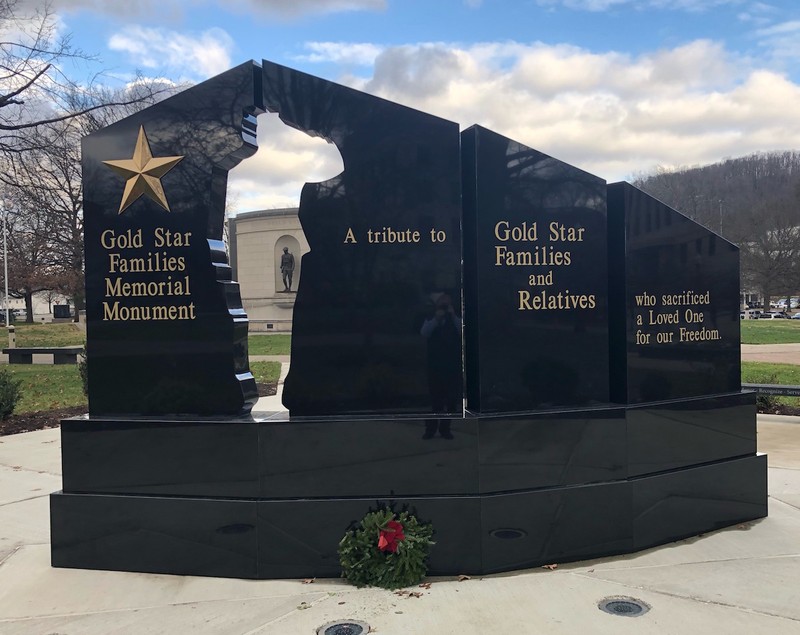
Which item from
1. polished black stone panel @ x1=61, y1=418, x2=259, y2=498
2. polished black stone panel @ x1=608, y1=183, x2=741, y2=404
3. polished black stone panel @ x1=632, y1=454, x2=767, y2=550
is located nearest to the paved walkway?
polished black stone panel @ x1=632, y1=454, x2=767, y2=550

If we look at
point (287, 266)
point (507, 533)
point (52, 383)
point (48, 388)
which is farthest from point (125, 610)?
point (287, 266)

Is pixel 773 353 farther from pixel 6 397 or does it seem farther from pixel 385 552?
pixel 6 397

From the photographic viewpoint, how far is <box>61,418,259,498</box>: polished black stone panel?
425 centimetres

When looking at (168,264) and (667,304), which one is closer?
(168,264)

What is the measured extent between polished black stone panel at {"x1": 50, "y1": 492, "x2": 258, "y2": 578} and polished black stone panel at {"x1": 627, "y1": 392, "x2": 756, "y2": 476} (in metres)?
2.76

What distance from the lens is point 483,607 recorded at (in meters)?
3.60

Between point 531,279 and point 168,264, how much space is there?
8.34 feet

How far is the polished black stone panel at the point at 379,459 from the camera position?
165 inches

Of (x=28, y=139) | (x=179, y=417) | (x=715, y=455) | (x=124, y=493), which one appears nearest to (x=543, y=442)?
(x=715, y=455)

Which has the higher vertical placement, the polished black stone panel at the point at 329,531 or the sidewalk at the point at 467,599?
the polished black stone panel at the point at 329,531

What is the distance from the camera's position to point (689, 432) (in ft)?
16.2

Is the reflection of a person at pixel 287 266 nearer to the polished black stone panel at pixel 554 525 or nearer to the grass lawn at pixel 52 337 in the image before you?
the grass lawn at pixel 52 337

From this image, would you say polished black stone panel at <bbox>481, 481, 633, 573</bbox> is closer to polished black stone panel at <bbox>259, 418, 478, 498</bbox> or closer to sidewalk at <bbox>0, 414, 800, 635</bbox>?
sidewalk at <bbox>0, 414, 800, 635</bbox>

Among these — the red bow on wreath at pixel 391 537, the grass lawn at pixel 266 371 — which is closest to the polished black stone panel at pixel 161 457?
the red bow on wreath at pixel 391 537
